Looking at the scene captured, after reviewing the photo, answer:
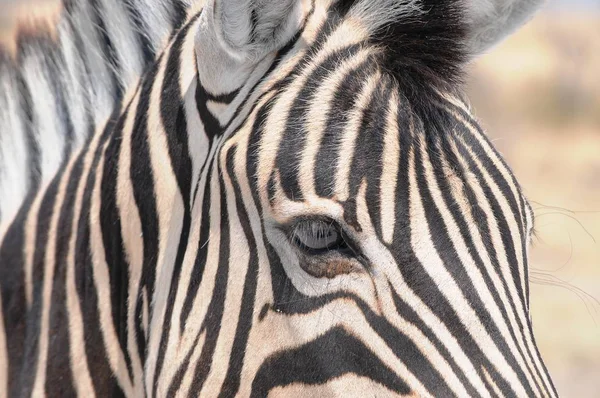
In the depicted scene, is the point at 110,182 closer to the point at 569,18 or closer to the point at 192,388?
the point at 192,388

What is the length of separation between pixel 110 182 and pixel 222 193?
0.67m

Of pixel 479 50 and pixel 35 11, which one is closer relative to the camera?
pixel 479 50

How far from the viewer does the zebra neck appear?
3.41m

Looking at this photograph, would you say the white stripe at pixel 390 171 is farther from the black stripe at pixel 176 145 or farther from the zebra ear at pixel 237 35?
the black stripe at pixel 176 145

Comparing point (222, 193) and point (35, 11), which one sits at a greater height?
point (35, 11)

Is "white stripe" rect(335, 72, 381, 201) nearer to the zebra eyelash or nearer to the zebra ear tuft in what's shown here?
the zebra eyelash

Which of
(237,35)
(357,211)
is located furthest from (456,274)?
(237,35)

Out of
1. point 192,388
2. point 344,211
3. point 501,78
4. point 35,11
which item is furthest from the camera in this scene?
point 501,78

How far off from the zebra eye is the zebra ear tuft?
25.5 inches

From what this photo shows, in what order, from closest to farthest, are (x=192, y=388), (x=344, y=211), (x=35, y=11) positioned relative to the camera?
(x=344, y=211), (x=192, y=388), (x=35, y=11)

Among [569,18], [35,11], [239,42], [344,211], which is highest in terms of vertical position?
[569,18]

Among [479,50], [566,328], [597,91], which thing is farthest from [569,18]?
[479,50]

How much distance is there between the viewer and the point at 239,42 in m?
2.68

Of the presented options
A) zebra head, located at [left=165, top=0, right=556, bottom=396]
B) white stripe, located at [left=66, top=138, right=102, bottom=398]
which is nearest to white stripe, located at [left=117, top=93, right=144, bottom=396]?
white stripe, located at [left=66, top=138, right=102, bottom=398]
